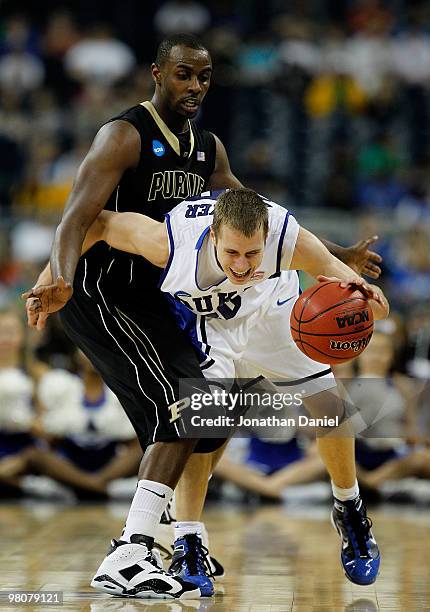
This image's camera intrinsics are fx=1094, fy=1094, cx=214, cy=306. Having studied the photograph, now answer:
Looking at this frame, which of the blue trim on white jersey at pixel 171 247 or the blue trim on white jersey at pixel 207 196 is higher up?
the blue trim on white jersey at pixel 207 196

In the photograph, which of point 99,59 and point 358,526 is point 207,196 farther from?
point 99,59

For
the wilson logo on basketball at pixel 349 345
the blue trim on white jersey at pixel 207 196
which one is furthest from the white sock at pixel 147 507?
the blue trim on white jersey at pixel 207 196

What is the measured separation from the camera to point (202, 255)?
4.23m

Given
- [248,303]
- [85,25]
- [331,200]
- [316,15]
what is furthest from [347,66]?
[248,303]

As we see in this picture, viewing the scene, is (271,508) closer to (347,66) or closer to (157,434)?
(157,434)

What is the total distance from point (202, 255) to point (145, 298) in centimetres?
42

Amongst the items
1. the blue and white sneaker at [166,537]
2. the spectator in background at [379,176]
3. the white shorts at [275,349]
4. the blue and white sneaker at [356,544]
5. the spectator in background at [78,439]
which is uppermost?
the white shorts at [275,349]

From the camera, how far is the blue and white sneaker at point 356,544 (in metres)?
4.55

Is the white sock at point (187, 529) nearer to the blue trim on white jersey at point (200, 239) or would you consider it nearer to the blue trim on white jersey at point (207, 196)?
the blue trim on white jersey at point (200, 239)

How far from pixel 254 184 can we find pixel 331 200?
0.85 m

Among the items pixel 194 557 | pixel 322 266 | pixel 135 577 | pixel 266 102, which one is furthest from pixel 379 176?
pixel 135 577

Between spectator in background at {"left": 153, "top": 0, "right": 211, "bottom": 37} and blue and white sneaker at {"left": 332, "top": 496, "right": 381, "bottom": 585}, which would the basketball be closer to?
blue and white sneaker at {"left": 332, "top": 496, "right": 381, "bottom": 585}

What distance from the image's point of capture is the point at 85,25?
45.2ft

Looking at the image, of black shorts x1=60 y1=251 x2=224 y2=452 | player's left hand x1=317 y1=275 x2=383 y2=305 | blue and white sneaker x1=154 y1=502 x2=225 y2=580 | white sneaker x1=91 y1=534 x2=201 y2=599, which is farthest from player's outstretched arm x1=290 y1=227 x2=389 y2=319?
blue and white sneaker x1=154 y1=502 x2=225 y2=580
